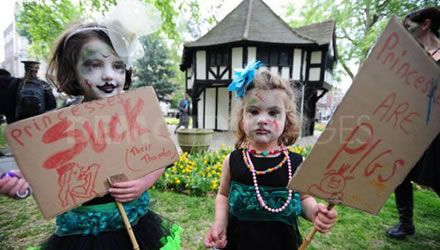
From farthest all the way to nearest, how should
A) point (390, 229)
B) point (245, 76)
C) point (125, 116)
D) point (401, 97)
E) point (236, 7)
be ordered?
point (236, 7) < point (390, 229) < point (245, 76) < point (125, 116) < point (401, 97)

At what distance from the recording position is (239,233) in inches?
53.6

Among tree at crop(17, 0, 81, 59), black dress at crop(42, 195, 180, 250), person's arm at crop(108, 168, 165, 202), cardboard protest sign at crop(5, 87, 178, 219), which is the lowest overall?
black dress at crop(42, 195, 180, 250)

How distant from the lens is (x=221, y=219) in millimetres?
1371

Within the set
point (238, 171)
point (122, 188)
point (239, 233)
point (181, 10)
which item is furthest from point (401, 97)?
point (181, 10)

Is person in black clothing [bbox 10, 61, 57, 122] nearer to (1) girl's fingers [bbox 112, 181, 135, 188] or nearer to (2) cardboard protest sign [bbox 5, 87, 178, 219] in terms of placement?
(2) cardboard protest sign [bbox 5, 87, 178, 219]

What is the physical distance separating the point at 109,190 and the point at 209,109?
37.8ft

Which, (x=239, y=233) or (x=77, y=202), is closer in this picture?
(x=77, y=202)

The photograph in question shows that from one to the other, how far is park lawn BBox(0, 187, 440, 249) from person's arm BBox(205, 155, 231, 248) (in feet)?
2.86

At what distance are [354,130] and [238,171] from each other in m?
0.63

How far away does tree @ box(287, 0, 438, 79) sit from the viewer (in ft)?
35.9

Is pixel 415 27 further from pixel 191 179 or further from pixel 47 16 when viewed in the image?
pixel 47 16

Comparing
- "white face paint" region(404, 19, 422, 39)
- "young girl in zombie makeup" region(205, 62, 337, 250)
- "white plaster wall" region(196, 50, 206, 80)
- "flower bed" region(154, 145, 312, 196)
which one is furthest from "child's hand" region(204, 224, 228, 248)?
"white plaster wall" region(196, 50, 206, 80)

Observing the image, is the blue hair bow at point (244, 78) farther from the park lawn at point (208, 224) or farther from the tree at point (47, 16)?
the tree at point (47, 16)

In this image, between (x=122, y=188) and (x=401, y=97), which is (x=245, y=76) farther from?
(x=122, y=188)
